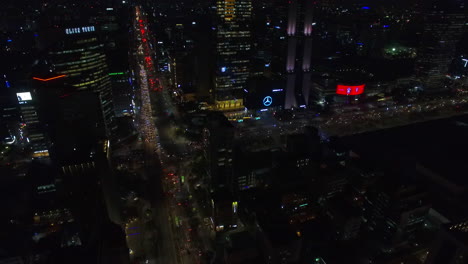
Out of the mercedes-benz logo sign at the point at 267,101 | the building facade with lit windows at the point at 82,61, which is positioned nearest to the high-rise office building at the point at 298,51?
the mercedes-benz logo sign at the point at 267,101

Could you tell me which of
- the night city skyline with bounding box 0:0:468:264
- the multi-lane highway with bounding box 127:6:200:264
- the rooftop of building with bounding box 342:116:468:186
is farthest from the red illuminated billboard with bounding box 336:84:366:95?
the multi-lane highway with bounding box 127:6:200:264

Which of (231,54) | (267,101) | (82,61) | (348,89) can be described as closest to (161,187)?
(82,61)

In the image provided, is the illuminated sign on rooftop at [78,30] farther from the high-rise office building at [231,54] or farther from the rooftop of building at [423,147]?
the rooftop of building at [423,147]

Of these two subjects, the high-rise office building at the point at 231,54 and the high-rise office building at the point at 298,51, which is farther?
the high-rise office building at the point at 231,54

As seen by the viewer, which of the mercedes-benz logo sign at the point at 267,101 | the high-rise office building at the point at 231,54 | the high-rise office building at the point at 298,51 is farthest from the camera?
the high-rise office building at the point at 231,54

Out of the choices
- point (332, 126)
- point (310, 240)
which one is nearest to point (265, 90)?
point (332, 126)

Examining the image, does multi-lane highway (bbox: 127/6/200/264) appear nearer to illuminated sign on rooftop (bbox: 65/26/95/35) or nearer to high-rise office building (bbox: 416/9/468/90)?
illuminated sign on rooftop (bbox: 65/26/95/35)
